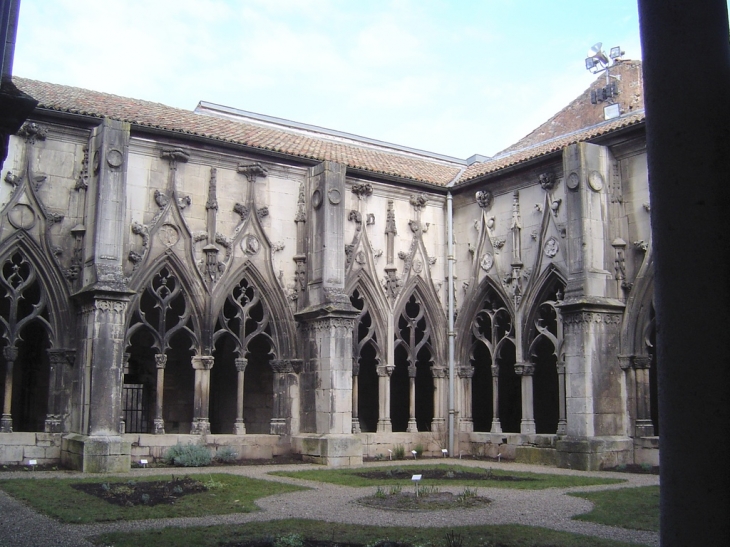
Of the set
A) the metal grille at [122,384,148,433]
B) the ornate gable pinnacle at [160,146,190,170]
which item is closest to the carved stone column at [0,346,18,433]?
the ornate gable pinnacle at [160,146,190,170]

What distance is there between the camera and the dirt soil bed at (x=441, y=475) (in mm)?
13133

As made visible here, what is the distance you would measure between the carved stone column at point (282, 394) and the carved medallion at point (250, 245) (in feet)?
7.96

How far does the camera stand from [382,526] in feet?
26.5

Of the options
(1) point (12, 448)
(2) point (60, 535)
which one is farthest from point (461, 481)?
(1) point (12, 448)

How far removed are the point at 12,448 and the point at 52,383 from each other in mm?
1372

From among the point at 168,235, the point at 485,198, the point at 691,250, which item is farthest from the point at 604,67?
the point at 691,250

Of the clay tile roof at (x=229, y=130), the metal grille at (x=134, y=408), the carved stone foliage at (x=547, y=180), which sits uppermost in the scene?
the clay tile roof at (x=229, y=130)

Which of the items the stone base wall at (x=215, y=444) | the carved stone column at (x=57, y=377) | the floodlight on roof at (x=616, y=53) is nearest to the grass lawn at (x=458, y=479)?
the stone base wall at (x=215, y=444)

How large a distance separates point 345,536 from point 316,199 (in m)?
10.9

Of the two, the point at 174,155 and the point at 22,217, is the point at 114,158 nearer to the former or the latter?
the point at 174,155

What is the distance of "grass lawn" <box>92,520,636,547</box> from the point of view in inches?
273

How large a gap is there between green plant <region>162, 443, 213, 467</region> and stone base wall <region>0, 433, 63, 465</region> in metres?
2.01

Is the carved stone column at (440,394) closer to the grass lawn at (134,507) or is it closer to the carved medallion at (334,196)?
the carved medallion at (334,196)

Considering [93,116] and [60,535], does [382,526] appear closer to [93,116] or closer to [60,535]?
[60,535]
